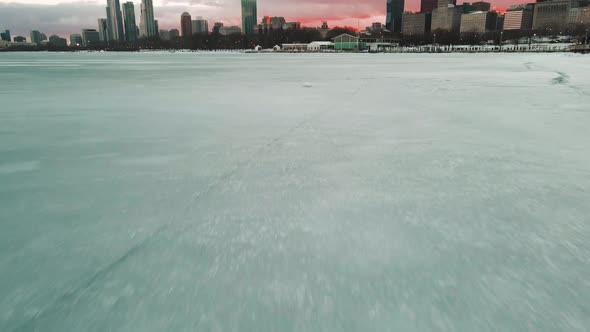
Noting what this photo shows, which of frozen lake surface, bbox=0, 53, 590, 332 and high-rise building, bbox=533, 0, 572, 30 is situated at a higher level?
high-rise building, bbox=533, 0, 572, 30

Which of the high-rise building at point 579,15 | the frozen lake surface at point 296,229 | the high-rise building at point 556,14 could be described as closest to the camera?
the frozen lake surface at point 296,229

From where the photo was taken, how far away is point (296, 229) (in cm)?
267

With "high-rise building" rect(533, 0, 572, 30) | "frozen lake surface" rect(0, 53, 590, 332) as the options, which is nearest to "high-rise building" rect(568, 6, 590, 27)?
"high-rise building" rect(533, 0, 572, 30)

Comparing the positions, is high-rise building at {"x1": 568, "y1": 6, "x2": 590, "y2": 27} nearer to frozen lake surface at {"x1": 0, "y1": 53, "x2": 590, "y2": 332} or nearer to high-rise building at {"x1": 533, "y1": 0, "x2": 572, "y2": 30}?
high-rise building at {"x1": 533, "y1": 0, "x2": 572, "y2": 30}

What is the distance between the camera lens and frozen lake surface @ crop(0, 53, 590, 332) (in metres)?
1.84

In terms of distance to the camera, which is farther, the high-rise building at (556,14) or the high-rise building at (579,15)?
the high-rise building at (556,14)

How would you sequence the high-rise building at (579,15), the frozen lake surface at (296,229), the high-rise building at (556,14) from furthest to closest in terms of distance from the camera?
the high-rise building at (556,14), the high-rise building at (579,15), the frozen lake surface at (296,229)

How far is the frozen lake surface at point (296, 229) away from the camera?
184 centimetres

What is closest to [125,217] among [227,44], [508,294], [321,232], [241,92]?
[321,232]

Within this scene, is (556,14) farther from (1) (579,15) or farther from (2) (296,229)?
(2) (296,229)

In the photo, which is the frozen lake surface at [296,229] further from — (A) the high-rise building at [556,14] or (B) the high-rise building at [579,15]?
(A) the high-rise building at [556,14]

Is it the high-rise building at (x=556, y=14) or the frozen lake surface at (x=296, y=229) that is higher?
the high-rise building at (x=556, y=14)

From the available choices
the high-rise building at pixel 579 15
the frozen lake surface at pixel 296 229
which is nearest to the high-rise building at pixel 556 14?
the high-rise building at pixel 579 15

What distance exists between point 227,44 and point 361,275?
6338 inches
